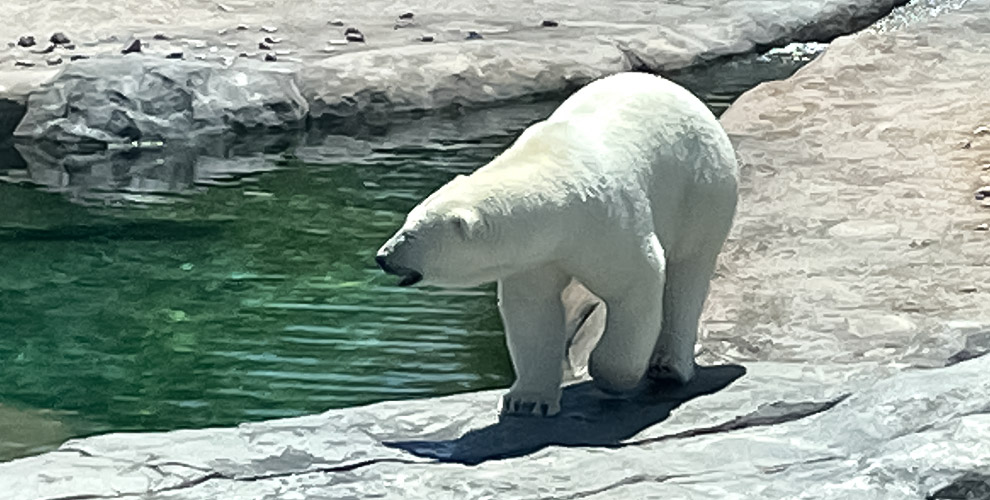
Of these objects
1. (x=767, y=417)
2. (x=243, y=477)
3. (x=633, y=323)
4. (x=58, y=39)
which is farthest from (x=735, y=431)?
(x=58, y=39)

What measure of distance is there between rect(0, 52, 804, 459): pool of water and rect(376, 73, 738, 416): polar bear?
1.20 metres

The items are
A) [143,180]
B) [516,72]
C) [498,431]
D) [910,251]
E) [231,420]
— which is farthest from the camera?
[516,72]

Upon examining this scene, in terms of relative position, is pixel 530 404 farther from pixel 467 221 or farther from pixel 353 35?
pixel 353 35

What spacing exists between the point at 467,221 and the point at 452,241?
51 mm

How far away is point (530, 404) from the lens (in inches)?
158

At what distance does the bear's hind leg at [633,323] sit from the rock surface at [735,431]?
80mm

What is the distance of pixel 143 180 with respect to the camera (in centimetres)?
866

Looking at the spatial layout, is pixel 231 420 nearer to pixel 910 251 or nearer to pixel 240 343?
pixel 240 343

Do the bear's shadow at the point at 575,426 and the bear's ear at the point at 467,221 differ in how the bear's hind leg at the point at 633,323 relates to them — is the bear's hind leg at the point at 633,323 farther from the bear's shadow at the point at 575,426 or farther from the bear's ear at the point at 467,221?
the bear's ear at the point at 467,221

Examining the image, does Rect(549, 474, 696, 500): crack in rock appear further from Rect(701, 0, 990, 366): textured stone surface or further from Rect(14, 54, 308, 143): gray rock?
Rect(14, 54, 308, 143): gray rock

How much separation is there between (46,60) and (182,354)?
5.05m

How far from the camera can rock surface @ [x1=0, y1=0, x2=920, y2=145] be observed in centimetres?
959

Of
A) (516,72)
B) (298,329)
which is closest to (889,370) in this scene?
(298,329)

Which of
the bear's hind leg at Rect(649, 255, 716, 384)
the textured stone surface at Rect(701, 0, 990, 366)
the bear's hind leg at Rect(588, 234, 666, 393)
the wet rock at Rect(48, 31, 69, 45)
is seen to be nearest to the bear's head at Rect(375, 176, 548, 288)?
the bear's hind leg at Rect(588, 234, 666, 393)
